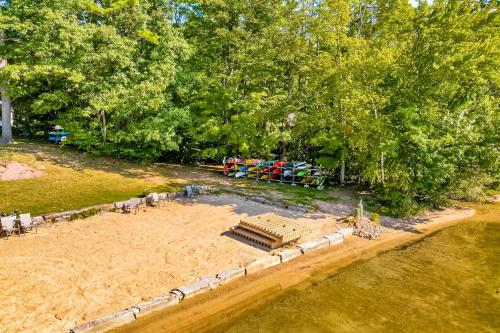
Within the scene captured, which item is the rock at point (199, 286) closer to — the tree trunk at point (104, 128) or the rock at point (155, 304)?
the rock at point (155, 304)

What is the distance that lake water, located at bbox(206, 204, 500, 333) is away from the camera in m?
7.63

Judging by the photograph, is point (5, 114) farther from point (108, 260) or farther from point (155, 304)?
point (155, 304)

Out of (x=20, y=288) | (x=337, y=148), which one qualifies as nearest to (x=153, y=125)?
(x=337, y=148)

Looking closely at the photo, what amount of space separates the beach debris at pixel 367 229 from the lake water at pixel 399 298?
1.26 metres

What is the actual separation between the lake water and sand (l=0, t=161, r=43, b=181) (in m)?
15.5

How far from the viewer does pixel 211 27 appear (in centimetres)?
2514

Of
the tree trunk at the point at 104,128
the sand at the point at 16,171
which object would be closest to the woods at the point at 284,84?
the tree trunk at the point at 104,128

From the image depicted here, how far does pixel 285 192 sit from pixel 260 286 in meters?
9.30

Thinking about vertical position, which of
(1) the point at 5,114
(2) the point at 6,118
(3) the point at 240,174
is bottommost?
(3) the point at 240,174

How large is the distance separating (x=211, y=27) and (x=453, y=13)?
15.9 metres

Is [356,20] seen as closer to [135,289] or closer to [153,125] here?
[153,125]

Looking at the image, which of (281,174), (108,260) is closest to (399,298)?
(108,260)

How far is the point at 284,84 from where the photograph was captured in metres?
24.9

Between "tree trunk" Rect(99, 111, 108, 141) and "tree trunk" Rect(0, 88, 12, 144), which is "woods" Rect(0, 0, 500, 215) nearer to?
"tree trunk" Rect(99, 111, 108, 141)
